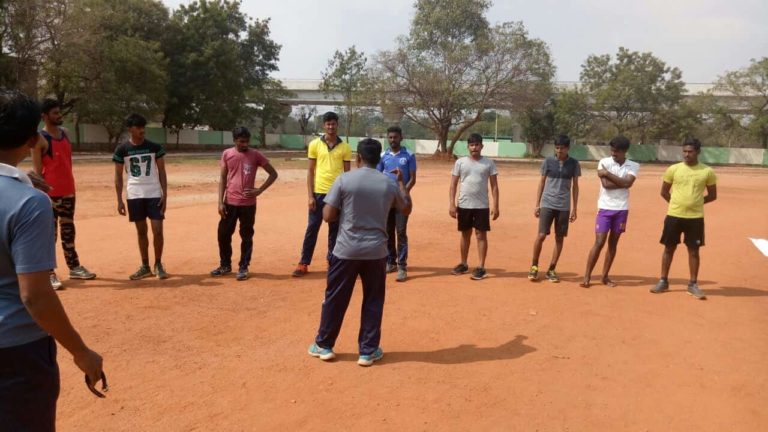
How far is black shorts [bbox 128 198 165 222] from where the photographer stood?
625 centimetres

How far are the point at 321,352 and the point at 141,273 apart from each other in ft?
10.5

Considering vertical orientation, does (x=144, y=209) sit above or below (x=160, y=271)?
above

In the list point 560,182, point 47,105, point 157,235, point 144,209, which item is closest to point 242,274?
point 157,235

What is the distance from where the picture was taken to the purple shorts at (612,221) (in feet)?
21.3

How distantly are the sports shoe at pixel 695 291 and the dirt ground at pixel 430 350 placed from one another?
18cm

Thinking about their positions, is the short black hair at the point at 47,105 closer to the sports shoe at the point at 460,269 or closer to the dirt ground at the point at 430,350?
the dirt ground at the point at 430,350

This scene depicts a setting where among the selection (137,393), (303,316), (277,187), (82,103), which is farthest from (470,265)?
(82,103)

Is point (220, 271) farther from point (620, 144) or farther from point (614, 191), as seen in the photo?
point (620, 144)

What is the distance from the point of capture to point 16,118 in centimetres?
201

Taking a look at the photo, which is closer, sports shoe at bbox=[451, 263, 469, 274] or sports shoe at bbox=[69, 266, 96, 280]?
sports shoe at bbox=[69, 266, 96, 280]

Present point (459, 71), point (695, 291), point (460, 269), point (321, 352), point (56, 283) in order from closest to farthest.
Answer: point (321, 352)
point (56, 283)
point (695, 291)
point (460, 269)
point (459, 71)

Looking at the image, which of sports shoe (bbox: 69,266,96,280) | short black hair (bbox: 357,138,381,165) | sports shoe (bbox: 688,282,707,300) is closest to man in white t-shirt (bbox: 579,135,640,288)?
sports shoe (bbox: 688,282,707,300)

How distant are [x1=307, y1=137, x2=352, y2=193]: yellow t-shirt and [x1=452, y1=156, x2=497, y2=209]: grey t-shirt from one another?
1.43 meters

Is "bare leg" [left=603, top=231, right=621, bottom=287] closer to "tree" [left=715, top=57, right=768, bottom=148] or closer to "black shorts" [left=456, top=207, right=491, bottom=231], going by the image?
"black shorts" [left=456, top=207, right=491, bottom=231]
